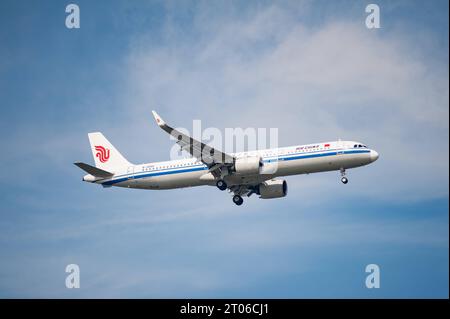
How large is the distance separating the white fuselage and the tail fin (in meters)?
1.88

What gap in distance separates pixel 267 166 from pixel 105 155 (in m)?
20.0

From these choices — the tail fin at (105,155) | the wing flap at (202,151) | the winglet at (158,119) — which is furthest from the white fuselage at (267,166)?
the winglet at (158,119)

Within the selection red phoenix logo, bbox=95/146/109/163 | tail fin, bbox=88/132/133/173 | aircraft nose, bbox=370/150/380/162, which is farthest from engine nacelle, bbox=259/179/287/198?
red phoenix logo, bbox=95/146/109/163

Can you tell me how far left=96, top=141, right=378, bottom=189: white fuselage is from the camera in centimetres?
6688

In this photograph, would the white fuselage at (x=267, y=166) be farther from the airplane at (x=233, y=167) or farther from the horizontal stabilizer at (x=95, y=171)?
the horizontal stabilizer at (x=95, y=171)

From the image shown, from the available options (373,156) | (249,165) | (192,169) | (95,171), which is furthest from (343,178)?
(95,171)

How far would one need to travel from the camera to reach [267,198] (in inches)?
2972

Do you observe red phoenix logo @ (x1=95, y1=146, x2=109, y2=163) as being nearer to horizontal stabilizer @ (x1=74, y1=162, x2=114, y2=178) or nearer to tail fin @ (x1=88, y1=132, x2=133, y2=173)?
tail fin @ (x1=88, y1=132, x2=133, y2=173)

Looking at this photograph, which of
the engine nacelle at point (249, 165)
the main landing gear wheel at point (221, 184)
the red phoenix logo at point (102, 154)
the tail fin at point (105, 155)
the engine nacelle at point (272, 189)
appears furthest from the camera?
the red phoenix logo at point (102, 154)

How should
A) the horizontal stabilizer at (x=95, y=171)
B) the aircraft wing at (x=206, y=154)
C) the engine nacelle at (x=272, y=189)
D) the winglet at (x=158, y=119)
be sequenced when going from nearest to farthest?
1. the winglet at (x=158, y=119)
2. the aircraft wing at (x=206, y=154)
3. the horizontal stabilizer at (x=95, y=171)
4. the engine nacelle at (x=272, y=189)

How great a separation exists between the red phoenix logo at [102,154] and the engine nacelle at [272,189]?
57.4 ft

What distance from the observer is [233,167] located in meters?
69.1

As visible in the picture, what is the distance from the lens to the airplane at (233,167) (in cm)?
6688

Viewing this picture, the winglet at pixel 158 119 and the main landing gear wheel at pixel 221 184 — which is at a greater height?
the winglet at pixel 158 119
